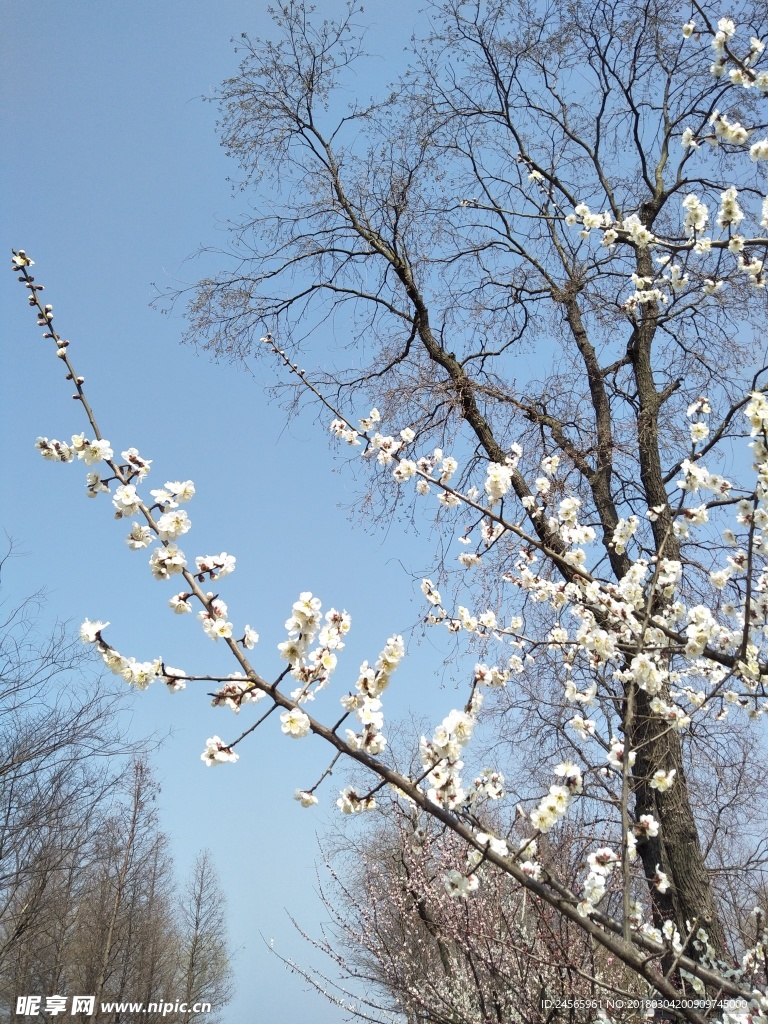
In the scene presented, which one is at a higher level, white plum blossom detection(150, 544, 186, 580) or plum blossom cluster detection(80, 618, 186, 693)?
white plum blossom detection(150, 544, 186, 580)

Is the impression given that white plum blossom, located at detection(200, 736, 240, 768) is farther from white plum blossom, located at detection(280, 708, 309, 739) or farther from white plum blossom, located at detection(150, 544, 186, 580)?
white plum blossom, located at detection(150, 544, 186, 580)

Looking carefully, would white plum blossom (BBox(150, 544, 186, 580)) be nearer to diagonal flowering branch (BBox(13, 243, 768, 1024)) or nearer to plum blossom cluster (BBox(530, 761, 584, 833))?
diagonal flowering branch (BBox(13, 243, 768, 1024))

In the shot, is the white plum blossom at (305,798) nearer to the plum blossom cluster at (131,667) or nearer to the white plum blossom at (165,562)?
the plum blossom cluster at (131,667)

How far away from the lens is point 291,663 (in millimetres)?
2053

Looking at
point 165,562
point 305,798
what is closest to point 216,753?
point 305,798

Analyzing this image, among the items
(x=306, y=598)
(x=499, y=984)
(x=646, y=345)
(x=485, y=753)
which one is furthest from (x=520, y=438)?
(x=306, y=598)

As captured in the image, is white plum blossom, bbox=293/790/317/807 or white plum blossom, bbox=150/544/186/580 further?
white plum blossom, bbox=150/544/186/580

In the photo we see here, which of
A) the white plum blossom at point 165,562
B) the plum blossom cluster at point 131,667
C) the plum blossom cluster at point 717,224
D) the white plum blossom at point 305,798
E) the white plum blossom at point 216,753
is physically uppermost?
the plum blossom cluster at point 717,224

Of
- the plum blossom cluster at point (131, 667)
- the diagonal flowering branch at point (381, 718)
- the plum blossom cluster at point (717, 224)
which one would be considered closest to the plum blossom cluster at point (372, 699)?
the diagonal flowering branch at point (381, 718)

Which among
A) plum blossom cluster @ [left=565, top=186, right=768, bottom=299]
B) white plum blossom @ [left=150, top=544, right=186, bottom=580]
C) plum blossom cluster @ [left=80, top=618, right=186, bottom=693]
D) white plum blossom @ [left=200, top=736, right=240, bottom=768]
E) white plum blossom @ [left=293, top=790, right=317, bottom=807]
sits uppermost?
plum blossom cluster @ [left=565, top=186, right=768, bottom=299]

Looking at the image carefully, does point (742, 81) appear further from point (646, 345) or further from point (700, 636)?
point (646, 345)

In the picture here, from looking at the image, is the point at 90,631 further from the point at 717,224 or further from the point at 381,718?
the point at 717,224

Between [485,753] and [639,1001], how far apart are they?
14.8 ft

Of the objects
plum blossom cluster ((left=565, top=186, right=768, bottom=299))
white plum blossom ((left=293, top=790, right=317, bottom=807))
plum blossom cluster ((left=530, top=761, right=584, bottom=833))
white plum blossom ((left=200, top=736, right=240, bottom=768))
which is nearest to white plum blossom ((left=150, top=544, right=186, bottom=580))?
white plum blossom ((left=200, top=736, right=240, bottom=768))
